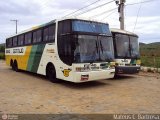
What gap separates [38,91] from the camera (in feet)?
38.2

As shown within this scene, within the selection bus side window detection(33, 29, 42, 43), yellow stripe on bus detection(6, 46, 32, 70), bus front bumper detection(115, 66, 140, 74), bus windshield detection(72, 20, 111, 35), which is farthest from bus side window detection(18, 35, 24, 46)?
bus windshield detection(72, 20, 111, 35)

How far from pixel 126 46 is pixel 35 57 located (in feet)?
17.8

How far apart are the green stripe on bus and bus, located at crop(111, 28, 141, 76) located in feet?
13.5

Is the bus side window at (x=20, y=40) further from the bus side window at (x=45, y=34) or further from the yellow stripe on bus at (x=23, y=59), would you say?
the bus side window at (x=45, y=34)

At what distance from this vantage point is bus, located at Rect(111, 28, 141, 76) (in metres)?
14.9

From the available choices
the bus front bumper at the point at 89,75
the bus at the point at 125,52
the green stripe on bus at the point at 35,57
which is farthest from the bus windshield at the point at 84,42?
the green stripe on bus at the point at 35,57

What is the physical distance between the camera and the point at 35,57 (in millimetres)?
16484

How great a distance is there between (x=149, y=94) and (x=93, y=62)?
112 inches

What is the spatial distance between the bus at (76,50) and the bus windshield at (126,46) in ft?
6.82

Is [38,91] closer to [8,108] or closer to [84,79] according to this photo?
[84,79]

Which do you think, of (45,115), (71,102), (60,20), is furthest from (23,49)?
(45,115)

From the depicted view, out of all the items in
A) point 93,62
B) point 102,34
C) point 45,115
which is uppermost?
point 102,34

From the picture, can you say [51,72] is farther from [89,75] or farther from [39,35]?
[89,75]

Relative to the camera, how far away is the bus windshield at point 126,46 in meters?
15.2
